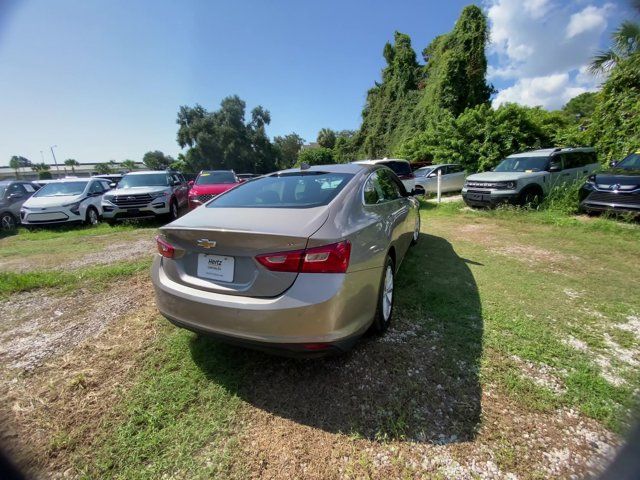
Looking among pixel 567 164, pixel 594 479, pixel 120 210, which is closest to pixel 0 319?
pixel 594 479

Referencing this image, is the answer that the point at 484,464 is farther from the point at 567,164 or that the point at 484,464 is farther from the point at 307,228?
the point at 567,164

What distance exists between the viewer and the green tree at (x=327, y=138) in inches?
2751

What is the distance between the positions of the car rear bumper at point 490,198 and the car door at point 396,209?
5.96 metres

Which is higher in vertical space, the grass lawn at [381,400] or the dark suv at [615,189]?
the dark suv at [615,189]

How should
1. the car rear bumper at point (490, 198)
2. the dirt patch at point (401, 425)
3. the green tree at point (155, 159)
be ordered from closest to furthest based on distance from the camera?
1. the dirt patch at point (401, 425)
2. the car rear bumper at point (490, 198)
3. the green tree at point (155, 159)

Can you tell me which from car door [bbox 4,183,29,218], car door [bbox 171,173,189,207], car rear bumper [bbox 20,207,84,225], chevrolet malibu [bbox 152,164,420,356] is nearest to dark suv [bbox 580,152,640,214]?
chevrolet malibu [bbox 152,164,420,356]

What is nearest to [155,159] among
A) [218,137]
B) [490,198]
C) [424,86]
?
[218,137]

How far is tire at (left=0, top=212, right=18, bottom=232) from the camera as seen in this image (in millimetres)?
9574

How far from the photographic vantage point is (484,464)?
1686mm

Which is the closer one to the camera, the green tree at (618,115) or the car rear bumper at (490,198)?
the car rear bumper at (490,198)

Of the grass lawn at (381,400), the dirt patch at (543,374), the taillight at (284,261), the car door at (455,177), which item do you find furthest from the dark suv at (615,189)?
→ the taillight at (284,261)

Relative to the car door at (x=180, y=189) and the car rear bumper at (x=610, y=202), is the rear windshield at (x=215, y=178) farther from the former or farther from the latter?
the car rear bumper at (x=610, y=202)

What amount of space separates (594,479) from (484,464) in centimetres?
48

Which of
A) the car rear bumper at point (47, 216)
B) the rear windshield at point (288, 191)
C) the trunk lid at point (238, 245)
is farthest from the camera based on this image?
the car rear bumper at point (47, 216)
